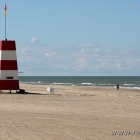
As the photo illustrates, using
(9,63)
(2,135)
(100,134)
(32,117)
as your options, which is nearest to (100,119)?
(32,117)

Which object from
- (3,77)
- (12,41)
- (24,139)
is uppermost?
(12,41)

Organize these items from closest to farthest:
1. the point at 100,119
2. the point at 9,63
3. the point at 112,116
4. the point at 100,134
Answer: the point at 100,134
the point at 100,119
the point at 112,116
the point at 9,63

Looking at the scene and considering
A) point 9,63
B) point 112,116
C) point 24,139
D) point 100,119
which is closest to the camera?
point 24,139

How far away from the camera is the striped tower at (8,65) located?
23.9 m

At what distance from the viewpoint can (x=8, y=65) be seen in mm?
24016

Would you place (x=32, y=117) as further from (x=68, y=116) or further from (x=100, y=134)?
(x=100, y=134)

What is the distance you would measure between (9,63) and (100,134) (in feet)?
50.3

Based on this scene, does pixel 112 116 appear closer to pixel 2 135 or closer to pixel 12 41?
pixel 2 135

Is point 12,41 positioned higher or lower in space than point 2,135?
higher

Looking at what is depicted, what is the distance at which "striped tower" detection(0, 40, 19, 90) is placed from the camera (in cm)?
2389

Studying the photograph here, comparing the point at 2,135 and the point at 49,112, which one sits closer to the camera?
the point at 2,135

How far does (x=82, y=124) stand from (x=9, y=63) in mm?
13819

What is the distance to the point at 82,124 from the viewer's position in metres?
10.8

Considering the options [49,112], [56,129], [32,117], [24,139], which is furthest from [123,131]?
[49,112]
